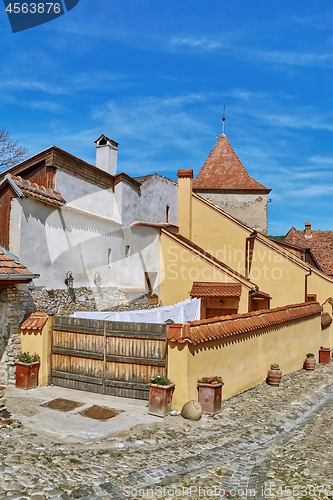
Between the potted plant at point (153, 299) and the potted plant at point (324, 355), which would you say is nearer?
the potted plant at point (153, 299)

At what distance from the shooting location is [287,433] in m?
8.24

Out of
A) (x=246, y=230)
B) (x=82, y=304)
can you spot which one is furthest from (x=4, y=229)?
(x=246, y=230)

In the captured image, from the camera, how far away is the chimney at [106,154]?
16.6 meters

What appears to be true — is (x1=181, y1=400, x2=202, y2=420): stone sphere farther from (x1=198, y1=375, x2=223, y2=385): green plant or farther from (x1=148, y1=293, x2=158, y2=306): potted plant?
(x1=148, y1=293, x2=158, y2=306): potted plant

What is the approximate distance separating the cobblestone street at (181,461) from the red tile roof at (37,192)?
5.35 meters

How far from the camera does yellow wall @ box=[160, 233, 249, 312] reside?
16.5 meters

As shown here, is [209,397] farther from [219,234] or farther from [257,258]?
[219,234]

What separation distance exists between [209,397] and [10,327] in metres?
5.24

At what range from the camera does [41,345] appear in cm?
1014

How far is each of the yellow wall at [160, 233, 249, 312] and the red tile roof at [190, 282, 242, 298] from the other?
0.27 metres

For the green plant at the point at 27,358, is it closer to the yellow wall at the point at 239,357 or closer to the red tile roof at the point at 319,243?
the yellow wall at the point at 239,357

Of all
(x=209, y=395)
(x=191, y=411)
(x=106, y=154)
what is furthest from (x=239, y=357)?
(x=106, y=154)

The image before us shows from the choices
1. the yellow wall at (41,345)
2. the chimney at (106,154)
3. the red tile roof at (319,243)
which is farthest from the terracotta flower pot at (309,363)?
the red tile roof at (319,243)

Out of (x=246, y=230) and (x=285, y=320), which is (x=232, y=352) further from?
(x=246, y=230)
